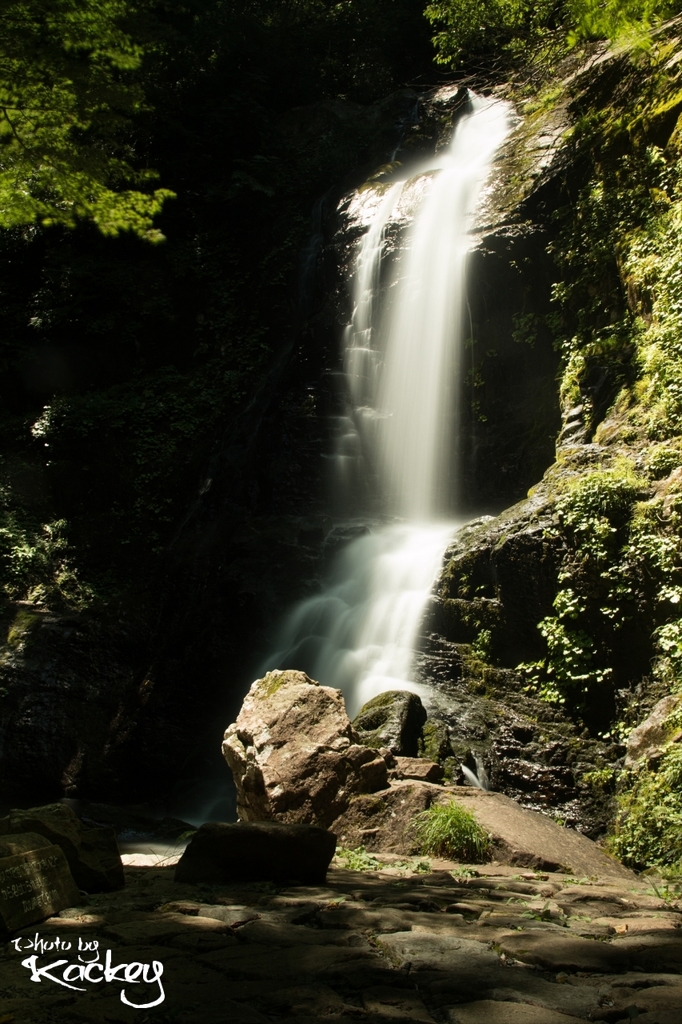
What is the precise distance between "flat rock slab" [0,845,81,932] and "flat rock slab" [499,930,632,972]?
192 cm

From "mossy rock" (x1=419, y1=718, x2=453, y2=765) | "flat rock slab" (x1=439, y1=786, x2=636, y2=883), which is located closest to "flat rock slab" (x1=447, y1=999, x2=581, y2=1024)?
"flat rock slab" (x1=439, y1=786, x2=636, y2=883)

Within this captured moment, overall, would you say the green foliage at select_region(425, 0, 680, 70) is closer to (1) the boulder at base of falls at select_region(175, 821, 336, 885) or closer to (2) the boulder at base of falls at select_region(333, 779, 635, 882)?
(2) the boulder at base of falls at select_region(333, 779, 635, 882)

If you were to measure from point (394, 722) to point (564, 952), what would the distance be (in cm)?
472

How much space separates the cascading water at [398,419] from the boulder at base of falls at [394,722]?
5.11 feet

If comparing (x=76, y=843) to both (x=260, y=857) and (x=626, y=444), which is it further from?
(x=626, y=444)

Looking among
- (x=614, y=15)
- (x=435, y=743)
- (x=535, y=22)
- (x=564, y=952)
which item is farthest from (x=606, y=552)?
(x=535, y=22)

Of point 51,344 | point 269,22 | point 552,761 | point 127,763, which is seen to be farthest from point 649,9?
point 269,22

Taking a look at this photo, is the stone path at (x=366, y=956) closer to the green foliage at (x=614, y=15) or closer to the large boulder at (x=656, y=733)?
the large boulder at (x=656, y=733)

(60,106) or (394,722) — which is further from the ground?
(60,106)

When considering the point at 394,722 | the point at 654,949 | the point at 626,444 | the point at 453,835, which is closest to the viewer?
the point at 654,949

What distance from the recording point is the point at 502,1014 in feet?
6.96

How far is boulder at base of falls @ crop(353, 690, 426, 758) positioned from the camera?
23.8 feet

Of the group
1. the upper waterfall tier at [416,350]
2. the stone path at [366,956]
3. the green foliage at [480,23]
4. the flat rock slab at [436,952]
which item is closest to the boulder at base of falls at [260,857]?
the stone path at [366,956]

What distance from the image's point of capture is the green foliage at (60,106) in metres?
8.73
